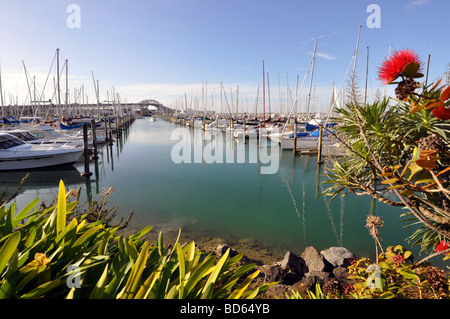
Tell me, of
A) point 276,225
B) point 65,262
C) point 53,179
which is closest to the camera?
point 65,262

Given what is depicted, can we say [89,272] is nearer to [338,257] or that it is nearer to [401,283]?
[401,283]

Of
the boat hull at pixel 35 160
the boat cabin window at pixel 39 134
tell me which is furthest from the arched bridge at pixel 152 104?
the boat hull at pixel 35 160

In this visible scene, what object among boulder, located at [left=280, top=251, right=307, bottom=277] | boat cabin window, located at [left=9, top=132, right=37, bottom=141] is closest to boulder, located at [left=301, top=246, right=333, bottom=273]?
boulder, located at [left=280, top=251, right=307, bottom=277]

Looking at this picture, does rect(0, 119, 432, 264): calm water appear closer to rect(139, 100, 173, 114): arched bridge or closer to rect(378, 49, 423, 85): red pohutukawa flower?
rect(378, 49, 423, 85): red pohutukawa flower

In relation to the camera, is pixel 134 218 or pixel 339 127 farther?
pixel 134 218

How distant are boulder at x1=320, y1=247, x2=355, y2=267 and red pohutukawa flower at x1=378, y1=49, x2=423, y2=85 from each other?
566cm

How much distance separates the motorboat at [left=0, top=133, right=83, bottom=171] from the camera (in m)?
15.9

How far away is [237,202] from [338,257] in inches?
238

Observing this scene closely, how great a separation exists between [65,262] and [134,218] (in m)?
8.49

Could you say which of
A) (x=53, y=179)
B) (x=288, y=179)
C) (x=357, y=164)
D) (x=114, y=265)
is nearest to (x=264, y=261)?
(x=357, y=164)
